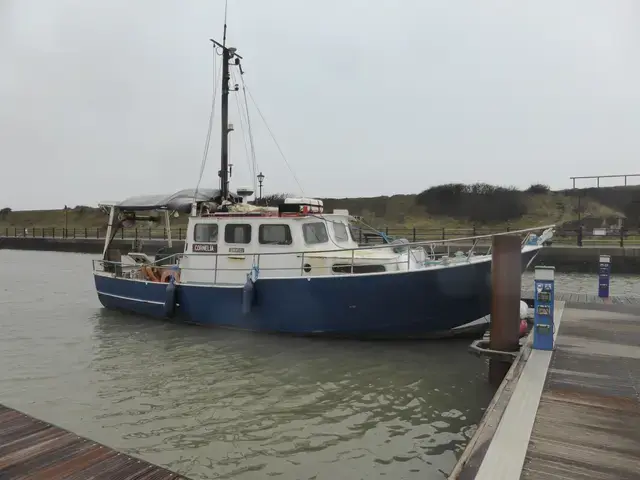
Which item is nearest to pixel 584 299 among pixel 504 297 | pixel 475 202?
pixel 504 297

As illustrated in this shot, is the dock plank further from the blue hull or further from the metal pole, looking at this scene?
the metal pole

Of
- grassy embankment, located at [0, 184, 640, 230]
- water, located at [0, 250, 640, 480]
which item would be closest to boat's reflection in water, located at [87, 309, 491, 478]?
water, located at [0, 250, 640, 480]

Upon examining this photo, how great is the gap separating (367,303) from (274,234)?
8.93 ft

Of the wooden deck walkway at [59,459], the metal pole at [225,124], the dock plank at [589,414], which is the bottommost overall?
the wooden deck walkway at [59,459]

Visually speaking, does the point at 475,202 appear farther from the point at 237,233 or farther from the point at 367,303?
the point at 367,303

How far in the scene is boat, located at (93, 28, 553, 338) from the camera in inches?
375

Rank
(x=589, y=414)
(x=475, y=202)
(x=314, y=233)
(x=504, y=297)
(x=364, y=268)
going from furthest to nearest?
(x=475, y=202) → (x=314, y=233) → (x=364, y=268) → (x=504, y=297) → (x=589, y=414)

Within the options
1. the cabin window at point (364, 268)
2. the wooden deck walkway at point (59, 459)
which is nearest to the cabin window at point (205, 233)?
the cabin window at point (364, 268)

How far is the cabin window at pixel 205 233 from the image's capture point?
38.3 feet

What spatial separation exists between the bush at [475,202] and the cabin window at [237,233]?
147 ft

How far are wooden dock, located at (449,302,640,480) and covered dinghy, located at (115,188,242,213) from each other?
326 inches

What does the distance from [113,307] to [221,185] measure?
15.4 ft

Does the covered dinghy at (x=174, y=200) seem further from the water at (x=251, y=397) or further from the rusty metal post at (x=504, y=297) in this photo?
the rusty metal post at (x=504, y=297)

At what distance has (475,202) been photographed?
57312mm
